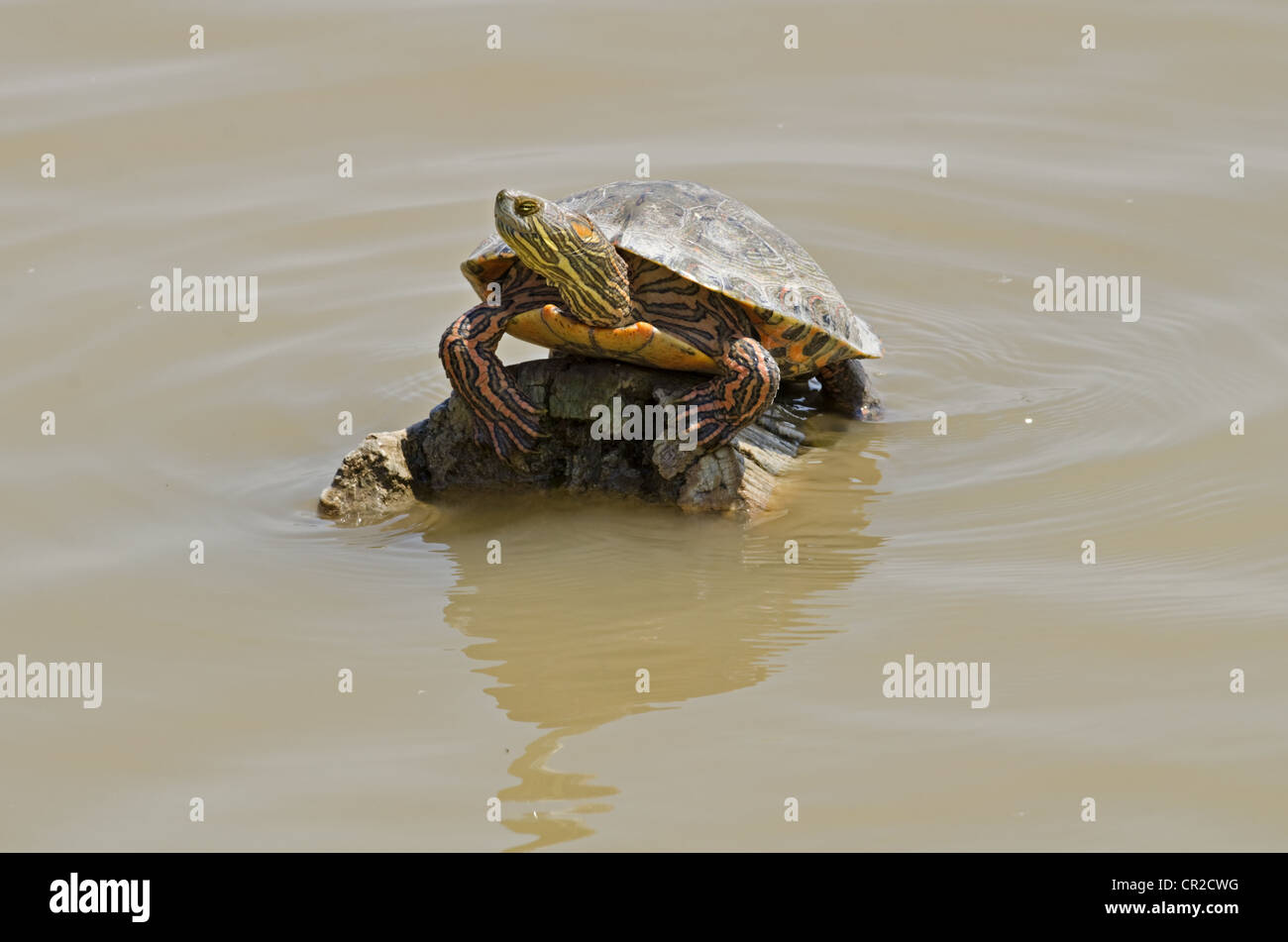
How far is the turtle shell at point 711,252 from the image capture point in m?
6.31

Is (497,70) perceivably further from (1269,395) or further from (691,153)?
(1269,395)

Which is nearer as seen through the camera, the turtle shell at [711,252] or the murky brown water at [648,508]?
the murky brown water at [648,508]

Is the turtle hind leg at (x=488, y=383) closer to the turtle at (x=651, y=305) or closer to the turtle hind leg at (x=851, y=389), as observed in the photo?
the turtle at (x=651, y=305)

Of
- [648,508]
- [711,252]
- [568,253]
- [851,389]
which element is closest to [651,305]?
[711,252]

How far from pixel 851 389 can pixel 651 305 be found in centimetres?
149

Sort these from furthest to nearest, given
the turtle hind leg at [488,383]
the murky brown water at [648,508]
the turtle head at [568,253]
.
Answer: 1. the turtle hind leg at [488,383]
2. the turtle head at [568,253]
3. the murky brown water at [648,508]

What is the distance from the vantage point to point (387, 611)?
573 cm

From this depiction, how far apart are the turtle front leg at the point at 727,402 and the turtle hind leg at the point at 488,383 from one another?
0.59m

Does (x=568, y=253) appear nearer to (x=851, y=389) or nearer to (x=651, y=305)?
(x=651, y=305)

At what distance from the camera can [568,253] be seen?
5.92 m

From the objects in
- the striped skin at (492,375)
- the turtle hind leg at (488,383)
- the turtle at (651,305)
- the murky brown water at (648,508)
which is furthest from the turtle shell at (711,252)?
the murky brown water at (648,508)

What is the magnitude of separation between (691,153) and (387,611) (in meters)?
5.69

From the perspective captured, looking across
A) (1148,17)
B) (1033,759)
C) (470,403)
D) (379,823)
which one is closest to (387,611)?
(470,403)

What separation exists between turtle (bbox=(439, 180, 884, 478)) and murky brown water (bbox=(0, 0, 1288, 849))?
51cm
